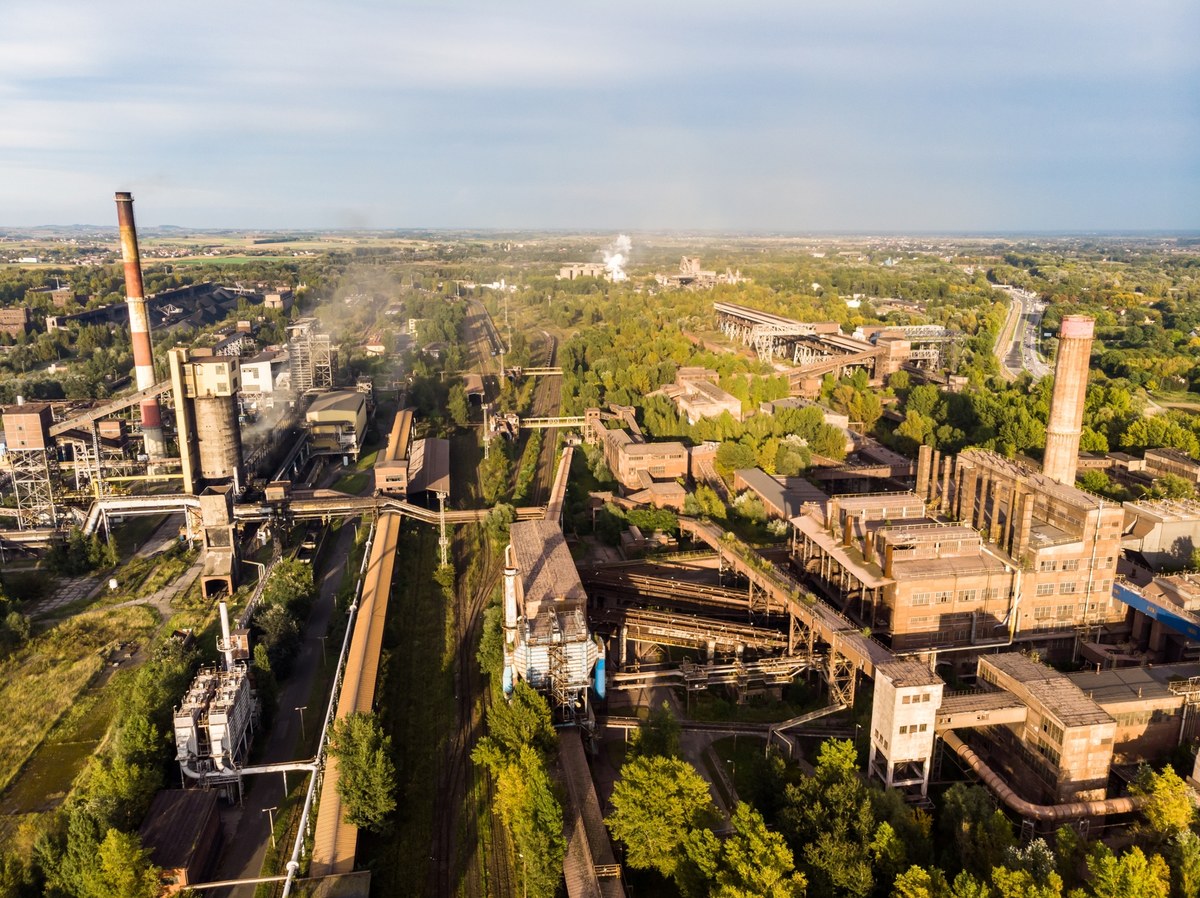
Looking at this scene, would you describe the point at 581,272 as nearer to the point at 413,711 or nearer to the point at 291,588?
the point at 291,588

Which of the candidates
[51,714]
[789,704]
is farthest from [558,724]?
[51,714]

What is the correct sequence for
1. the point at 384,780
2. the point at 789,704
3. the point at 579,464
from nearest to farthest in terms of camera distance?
the point at 384,780 → the point at 789,704 → the point at 579,464

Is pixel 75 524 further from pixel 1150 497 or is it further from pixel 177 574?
pixel 1150 497

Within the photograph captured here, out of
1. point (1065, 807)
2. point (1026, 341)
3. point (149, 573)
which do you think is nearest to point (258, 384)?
point (149, 573)

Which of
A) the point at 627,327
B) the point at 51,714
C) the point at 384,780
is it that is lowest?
the point at 51,714

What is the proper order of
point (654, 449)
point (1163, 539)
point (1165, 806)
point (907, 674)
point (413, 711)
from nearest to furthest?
point (1165, 806) → point (907, 674) → point (413, 711) → point (1163, 539) → point (654, 449)

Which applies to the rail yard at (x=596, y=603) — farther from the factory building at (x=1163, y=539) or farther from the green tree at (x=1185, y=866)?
the green tree at (x=1185, y=866)

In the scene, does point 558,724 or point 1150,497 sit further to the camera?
point 1150,497
